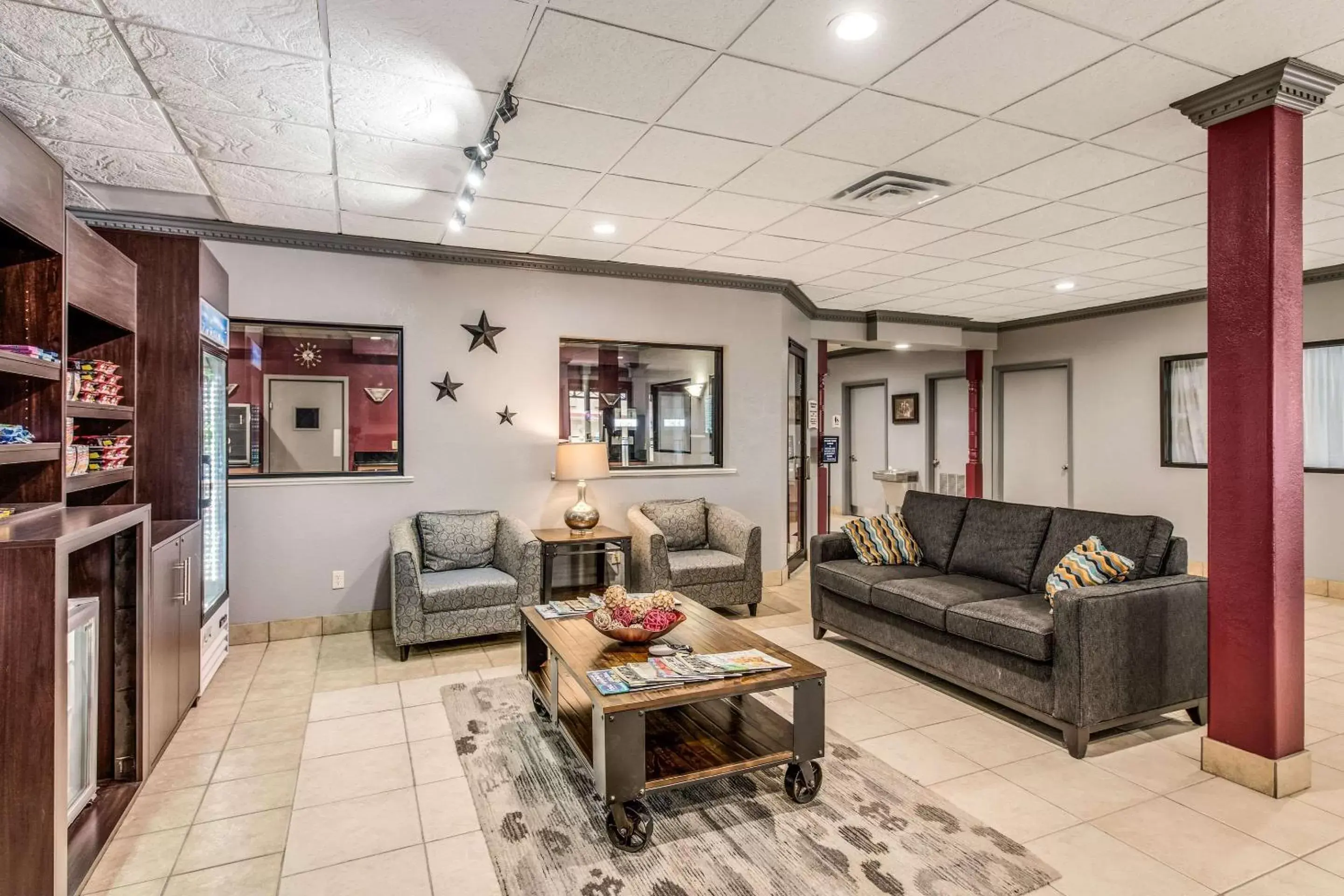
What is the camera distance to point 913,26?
7.35 feet

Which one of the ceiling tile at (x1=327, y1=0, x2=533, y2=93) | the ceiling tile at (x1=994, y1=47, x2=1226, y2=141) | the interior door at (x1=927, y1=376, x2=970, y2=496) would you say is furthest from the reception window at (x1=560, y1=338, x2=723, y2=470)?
the interior door at (x1=927, y1=376, x2=970, y2=496)

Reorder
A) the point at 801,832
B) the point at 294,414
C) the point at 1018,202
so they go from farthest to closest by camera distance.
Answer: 1. the point at 294,414
2. the point at 1018,202
3. the point at 801,832

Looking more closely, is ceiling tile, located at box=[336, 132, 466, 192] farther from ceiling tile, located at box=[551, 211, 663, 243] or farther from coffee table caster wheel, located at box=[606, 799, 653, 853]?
coffee table caster wheel, located at box=[606, 799, 653, 853]

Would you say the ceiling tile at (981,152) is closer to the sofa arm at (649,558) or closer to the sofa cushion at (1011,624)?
the sofa cushion at (1011,624)

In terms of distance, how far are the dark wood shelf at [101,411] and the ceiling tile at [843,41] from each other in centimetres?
276

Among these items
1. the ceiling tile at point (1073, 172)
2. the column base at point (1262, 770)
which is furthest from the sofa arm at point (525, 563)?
the column base at point (1262, 770)

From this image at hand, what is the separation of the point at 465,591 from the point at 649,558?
1.22 meters

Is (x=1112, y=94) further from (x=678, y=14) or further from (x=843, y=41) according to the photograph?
(x=678, y=14)

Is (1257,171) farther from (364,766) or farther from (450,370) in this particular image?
(450,370)

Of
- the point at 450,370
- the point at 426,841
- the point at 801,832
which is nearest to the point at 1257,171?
the point at 801,832

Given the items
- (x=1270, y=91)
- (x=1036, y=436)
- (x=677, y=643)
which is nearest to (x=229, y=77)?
(x=677, y=643)

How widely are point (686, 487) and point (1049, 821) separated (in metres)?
3.62

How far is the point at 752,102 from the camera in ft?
9.05

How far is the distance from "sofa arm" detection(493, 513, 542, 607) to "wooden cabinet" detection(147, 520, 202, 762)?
1.67 meters
